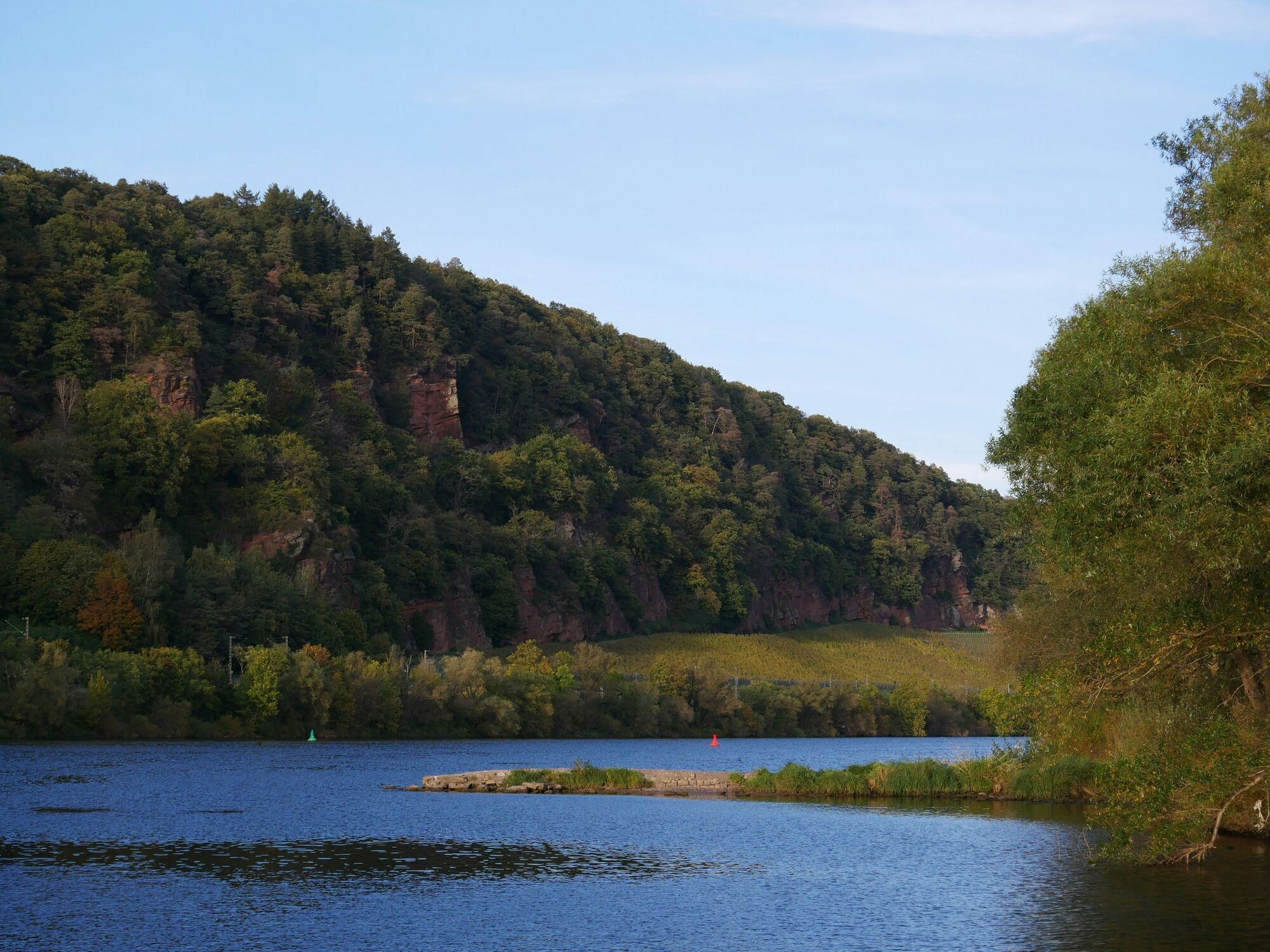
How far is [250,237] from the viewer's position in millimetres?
171375

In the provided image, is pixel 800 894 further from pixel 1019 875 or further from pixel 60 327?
pixel 60 327

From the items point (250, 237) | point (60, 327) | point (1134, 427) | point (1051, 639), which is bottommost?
point (1051, 639)

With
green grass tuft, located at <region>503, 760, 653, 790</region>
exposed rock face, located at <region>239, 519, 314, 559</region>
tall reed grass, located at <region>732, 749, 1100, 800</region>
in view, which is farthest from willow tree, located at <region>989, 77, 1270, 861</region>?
exposed rock face, located at <region>239, 519, 314, 559</region>

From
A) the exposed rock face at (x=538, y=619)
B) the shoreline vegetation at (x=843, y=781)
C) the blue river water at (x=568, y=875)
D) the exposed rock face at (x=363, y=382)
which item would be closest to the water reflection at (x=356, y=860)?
the blue river water at (x=568, y=875)

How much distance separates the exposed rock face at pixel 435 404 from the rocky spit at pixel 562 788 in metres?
125

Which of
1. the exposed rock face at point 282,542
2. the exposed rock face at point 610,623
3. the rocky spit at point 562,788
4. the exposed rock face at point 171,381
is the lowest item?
the rocky spit at point 562,788

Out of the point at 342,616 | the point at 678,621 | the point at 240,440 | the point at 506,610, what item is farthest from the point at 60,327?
the point at 678,621

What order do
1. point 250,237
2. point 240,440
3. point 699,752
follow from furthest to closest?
point 250,237
point 240,440
point 699,752

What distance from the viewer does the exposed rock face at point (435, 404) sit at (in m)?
184

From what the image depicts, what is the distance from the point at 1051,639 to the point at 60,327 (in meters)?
113

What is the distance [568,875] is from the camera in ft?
109

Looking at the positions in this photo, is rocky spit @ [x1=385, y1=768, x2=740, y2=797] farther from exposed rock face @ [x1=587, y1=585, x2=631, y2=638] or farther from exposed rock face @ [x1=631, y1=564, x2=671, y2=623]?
exposed rock face @ [x1=631, y1=564, x2=671, y2=623]

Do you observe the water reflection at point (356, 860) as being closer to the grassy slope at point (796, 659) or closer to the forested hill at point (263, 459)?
the forested hill at point (263, 459)

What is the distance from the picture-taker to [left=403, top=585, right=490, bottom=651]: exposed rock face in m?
147
